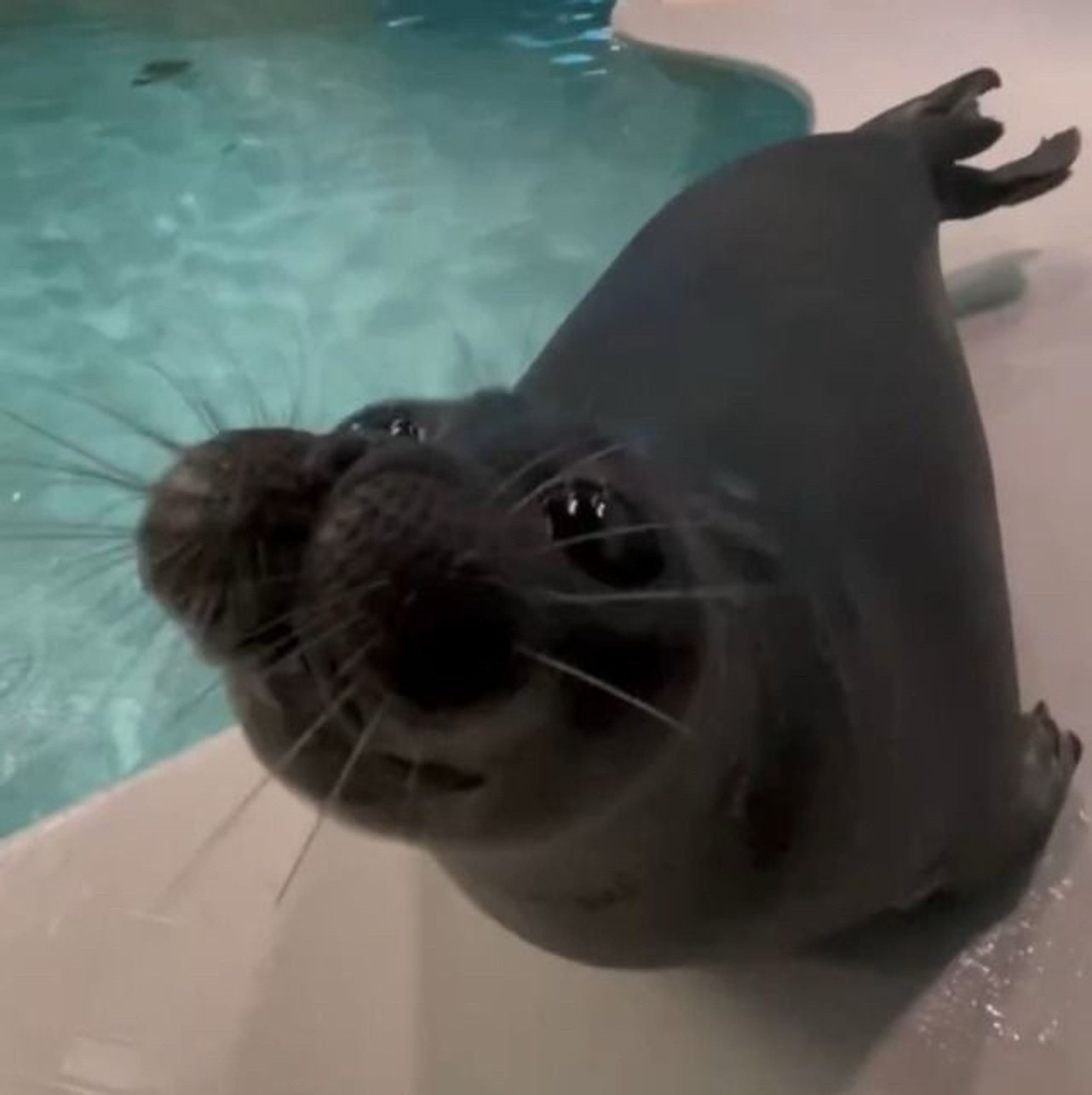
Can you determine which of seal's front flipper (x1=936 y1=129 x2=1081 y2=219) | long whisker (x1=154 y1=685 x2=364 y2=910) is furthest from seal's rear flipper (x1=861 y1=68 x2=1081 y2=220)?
long whisker (x1=154 y1=685 x2=364 y2=910)

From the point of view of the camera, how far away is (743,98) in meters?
2.08

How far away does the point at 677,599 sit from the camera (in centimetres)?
62

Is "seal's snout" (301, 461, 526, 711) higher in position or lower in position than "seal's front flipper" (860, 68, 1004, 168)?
higher

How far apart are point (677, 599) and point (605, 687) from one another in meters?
0.04

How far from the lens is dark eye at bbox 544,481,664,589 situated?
0.58 metres

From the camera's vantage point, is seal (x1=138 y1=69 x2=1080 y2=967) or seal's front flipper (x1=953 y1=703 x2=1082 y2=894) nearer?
seal (x1=138 y1=69 x2=1080 y2=967)

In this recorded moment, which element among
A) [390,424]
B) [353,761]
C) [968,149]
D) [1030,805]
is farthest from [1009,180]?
[353,761]

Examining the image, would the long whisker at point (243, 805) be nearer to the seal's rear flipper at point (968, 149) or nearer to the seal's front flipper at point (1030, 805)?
the seal's front flipper at point (1030, 805)

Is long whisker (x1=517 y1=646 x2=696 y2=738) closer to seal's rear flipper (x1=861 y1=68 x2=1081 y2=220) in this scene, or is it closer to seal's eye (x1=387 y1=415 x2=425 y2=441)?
seal's eye (x1=387 y1=415 x2=425 y2=441)

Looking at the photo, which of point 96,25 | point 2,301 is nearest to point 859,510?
point 2,301

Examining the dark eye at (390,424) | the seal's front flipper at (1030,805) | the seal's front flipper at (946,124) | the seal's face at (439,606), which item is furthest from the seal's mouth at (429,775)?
the seal's front flipper at (946,124)

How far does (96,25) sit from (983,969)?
7.07 ft

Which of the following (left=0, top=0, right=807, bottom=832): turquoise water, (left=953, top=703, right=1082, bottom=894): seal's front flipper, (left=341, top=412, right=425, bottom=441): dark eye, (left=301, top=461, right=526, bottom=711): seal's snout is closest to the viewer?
(left=301, top=461, right=526, bottom=711): seal's snout

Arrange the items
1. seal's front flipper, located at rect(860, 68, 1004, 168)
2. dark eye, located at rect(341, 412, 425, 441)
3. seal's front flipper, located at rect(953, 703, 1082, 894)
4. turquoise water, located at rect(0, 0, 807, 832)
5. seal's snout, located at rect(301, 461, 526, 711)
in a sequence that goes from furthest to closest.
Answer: turquoise water, located at rect(0, 0, 807, 832) → seal's front flipper, located at rect(860, 68, 1004, 168) → seal's front flipper, located at rect(953, 703, 1082, 894) → dark eye, located at rect(341, 412, 425, 441) → seal's snout, located at rect(301, 461, 526, 711)
